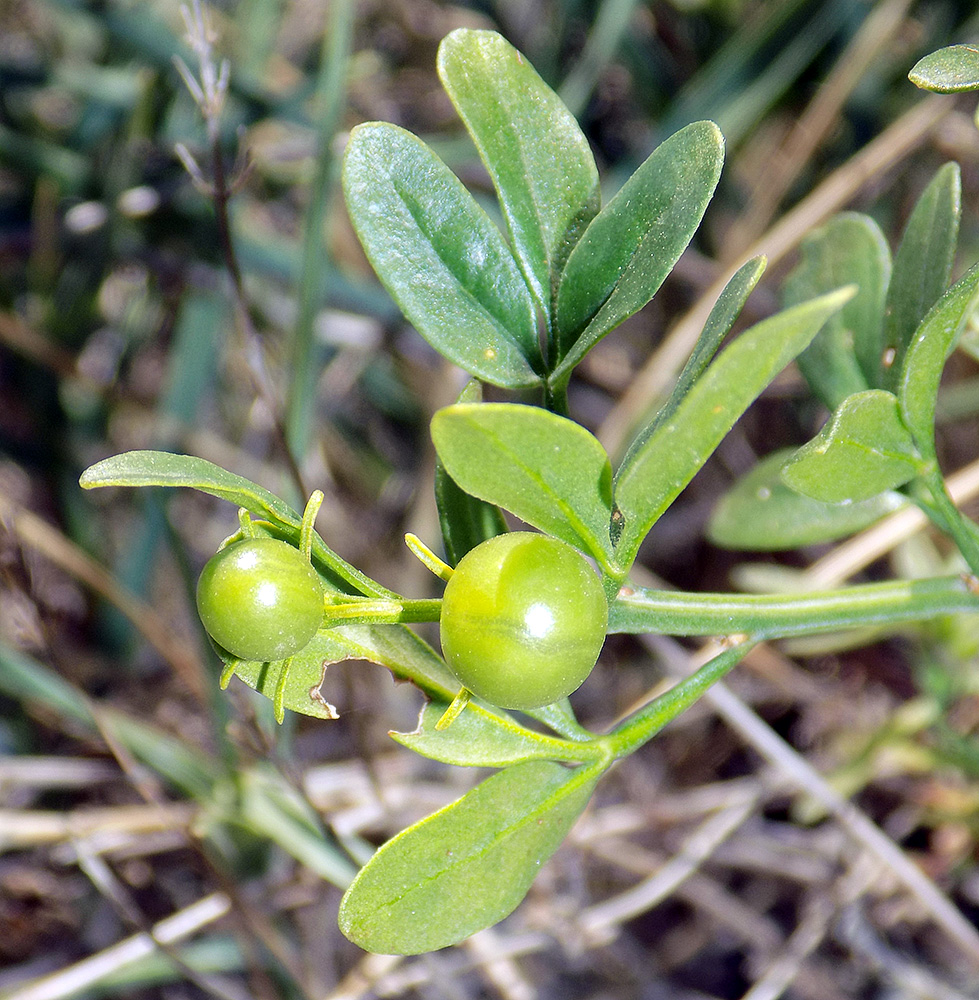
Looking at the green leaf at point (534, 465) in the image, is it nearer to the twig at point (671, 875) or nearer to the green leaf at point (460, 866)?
the green leaf at point (460, 866)

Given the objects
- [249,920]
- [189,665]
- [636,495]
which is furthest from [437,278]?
[189,665]

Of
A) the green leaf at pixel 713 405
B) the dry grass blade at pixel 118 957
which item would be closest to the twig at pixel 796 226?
the dry grass blade at pixel 118 957

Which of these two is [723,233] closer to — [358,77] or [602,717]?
[358,77]

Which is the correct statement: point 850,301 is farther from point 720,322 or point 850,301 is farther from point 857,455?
point 720,322

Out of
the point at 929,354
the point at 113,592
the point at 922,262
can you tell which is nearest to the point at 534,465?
the point at 929,354

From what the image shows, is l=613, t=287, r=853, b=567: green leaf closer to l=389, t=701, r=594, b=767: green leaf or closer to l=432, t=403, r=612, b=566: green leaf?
l=432, t=403, r=612, b=566: green leaf

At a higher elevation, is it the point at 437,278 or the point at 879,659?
the point at 437,278
